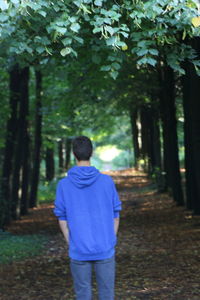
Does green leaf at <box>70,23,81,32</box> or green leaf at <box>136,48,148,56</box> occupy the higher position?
green leaf at <box>70,23,81,32</box>

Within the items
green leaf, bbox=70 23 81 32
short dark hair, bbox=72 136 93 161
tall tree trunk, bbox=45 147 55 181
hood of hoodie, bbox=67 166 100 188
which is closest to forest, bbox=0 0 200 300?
green leaf, bbox=70 23 81 32

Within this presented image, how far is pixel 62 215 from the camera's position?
488cm

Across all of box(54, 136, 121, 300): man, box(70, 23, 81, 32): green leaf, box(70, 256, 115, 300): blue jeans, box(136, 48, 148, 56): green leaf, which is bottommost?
box(70, 256, 115, 300): blue jeans

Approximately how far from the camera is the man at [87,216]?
15.6 ft

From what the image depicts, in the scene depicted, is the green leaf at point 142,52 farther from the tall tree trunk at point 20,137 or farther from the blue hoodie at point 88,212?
the tall tree trunk at point 20,137

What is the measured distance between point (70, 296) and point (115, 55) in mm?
3540

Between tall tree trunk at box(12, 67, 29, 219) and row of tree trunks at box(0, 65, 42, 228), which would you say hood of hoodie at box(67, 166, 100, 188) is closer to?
row of tree trunks at box(0, 65, 42, 228)

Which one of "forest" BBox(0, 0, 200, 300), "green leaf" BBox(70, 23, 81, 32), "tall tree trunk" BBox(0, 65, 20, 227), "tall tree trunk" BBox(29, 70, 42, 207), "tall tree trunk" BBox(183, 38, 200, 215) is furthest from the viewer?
"tall tree trunk" BBox(29, 70, 42, 207)

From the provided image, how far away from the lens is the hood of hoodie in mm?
4766

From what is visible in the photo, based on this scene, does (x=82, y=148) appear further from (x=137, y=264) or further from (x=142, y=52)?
(x=137, y=264)

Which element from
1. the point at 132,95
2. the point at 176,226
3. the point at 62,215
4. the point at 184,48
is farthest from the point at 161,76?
the point at 62,215

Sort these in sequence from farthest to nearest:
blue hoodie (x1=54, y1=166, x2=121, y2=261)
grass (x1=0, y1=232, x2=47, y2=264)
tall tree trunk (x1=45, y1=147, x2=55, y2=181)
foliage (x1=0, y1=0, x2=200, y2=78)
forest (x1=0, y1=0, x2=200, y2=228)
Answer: tall tree trunk (x1=45, y1=147, x2=55, y2=181) → grass (x1=0, y1=232, x2=47, y2=264) → forest (x1=0, y1=0, x2=200, y2=228) → foliage (x1=0, y1=0, x2=200, y2=78) → blue hoodie (x1=54, y1=166, x2=121, y2=261)

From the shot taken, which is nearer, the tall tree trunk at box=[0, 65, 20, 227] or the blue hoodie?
Result: the blue hoodie

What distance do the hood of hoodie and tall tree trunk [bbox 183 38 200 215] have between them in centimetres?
768
